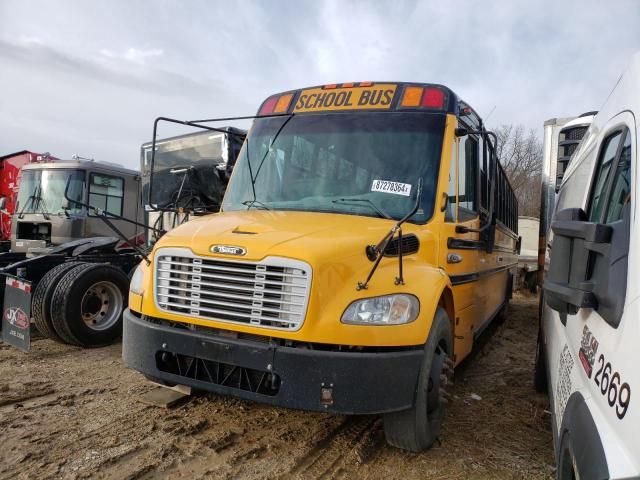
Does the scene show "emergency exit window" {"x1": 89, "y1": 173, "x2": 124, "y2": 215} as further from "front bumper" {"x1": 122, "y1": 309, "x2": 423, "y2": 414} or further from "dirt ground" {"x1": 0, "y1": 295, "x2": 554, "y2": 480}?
"front bumper" {"x1": 122, "y1": 309, "x2": 423, "y2": 414}

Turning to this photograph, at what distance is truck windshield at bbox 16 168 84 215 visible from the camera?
9406 mm

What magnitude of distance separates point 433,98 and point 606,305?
113 inches

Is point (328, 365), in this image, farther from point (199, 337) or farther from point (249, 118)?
point (249, 118)

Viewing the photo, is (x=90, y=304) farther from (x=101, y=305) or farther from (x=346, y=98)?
(x=346, y=98)

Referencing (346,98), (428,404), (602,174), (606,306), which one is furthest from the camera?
(346,98)

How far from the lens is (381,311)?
3.07 metres

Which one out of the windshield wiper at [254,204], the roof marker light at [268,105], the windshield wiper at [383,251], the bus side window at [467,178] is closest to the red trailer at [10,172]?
the roof marker light at [268,105]

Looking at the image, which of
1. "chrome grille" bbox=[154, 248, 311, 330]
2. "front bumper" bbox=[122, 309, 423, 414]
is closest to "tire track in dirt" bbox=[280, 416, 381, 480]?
"front bumper" bbox=[122, 309, 423, 414]

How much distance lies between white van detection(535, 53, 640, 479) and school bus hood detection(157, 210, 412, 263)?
52.0 inches

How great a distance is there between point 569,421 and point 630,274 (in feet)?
2.83

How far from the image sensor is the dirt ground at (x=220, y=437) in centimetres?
325

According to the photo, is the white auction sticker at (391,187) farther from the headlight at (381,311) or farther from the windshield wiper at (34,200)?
the windshield wiper at (34,200)

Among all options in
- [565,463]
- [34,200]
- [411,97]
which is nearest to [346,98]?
[411,97]

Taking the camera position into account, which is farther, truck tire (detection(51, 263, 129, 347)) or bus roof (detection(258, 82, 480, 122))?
truck tire (detection(51, 263, 129, 347))
